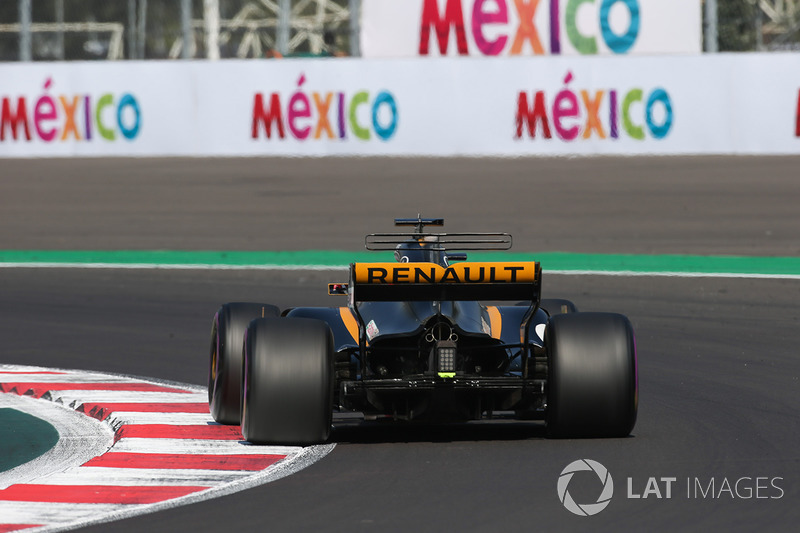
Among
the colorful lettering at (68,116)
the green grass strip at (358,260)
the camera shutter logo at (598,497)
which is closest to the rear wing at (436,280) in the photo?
the camera shutter logo at (598,497)

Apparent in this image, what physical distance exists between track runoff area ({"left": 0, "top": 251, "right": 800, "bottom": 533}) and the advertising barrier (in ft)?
48.5

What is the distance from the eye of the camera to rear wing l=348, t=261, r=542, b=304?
8219 millimetres

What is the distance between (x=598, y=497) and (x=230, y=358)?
8.70 feet

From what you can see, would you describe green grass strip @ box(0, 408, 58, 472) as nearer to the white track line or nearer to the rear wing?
the white track line

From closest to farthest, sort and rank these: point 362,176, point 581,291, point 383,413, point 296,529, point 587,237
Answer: point 296,529, point 383,413, point 581,291, point 587,237, point 362,176

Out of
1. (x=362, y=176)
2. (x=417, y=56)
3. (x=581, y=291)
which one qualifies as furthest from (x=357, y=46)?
(x=581, y=291)

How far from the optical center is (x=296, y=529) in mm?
6305

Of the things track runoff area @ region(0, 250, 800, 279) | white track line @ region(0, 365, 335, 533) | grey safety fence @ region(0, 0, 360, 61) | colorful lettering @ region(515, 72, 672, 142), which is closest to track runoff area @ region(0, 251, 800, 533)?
white track line @ region(0, 365, 335, 533)

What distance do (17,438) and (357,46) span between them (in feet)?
55.7

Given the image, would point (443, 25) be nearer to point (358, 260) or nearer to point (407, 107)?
point (407, 107)

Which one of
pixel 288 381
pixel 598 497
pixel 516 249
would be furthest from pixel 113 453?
pixel 516 249

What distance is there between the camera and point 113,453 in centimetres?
809

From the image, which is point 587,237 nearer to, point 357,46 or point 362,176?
point 362,176

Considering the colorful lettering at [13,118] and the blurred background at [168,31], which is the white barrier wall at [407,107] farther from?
the blurred background at [168,31]
